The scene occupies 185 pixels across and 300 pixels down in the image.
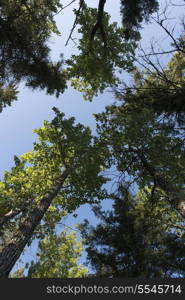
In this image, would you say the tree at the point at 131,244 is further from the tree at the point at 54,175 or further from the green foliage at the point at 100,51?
the green foliage at the point at 100,51

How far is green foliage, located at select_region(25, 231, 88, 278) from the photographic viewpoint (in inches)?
437

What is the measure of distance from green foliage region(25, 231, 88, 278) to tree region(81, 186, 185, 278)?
3.00 m

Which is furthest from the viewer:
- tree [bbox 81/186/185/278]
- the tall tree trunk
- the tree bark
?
tree [bbox 81/186/185/278]

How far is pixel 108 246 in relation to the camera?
9.41 m

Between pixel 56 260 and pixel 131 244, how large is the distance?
553cm

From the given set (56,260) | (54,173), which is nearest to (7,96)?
(54,173)

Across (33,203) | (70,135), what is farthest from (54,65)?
(33,203)

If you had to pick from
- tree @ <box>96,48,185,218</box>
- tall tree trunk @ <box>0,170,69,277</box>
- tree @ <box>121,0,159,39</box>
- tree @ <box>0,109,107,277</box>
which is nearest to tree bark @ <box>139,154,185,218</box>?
tree @ <box>96,48,185,218</box>

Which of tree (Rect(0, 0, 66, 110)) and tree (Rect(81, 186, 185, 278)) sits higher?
tree (Rect(0, 0, 66, 110))

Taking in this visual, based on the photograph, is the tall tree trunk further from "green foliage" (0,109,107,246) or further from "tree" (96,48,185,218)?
"tree" (96,48,185,218)

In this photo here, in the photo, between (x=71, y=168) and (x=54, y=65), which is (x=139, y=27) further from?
(x=71, y=168)

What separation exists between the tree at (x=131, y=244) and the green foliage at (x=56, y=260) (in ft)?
9.83

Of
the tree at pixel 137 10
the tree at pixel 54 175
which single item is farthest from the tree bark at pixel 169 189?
the tree at pixel 137 10

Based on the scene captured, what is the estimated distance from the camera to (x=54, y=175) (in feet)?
36.4
